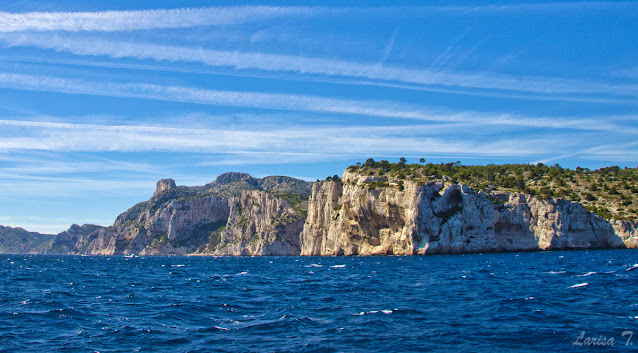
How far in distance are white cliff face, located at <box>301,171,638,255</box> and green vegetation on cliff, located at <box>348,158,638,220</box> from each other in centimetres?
376

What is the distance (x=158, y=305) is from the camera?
100 feet

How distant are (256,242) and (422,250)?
10239 cm

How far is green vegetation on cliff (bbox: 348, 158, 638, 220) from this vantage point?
110 m

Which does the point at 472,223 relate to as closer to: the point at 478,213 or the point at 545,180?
the point at 478,213

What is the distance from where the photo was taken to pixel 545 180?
13300 centimetres

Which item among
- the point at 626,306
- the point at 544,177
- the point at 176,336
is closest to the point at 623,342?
the point at 626,306

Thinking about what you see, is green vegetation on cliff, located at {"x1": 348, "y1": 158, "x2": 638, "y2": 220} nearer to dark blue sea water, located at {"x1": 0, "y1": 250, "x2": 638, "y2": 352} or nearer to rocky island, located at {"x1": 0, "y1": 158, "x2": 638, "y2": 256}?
rocky island, located at {"x1": 0, "y1": 158, "x2": 638, "y2": 256}

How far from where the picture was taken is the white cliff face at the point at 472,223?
100525mm

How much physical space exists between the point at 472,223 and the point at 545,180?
4278 cm

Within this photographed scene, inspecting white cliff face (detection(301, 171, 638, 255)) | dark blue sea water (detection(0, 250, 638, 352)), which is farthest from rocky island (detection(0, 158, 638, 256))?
dark blue sea water (detection(0, 250, 638, 352))

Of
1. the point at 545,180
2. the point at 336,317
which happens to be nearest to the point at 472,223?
the point at 545,180

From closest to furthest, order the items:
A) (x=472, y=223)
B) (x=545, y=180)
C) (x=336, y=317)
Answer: (x=336, y=317)
(x=472, y=223)
(x=545, y=180)

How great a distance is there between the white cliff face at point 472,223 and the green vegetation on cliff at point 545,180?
3763 mm

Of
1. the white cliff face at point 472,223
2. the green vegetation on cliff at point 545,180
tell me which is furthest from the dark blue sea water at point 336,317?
the green vegetation on cliff at point 545,180
